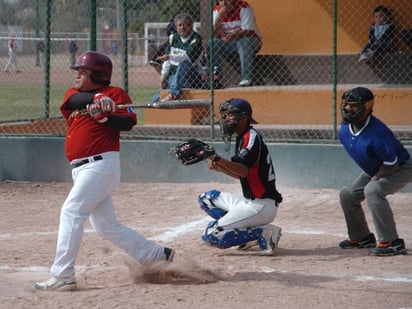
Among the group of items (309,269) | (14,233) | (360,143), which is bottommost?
(14,233)

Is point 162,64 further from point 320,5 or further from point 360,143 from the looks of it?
point 360,143

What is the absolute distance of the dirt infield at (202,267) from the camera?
549 centimetres

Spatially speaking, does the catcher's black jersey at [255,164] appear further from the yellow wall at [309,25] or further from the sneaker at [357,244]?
the yellow wall at [309,25]

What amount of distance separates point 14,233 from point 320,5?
24.5 ft

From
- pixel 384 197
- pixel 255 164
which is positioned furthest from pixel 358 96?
pixel 255 164

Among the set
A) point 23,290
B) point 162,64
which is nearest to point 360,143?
point 23,290

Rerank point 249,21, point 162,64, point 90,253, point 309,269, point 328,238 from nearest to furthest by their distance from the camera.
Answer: point 309,269 → point 90,253 → point 328,238 → point 249,21 → point 162,64

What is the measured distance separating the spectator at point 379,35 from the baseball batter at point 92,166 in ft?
23.5

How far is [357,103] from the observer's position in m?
6.71

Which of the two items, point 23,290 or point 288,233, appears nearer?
point 23,290

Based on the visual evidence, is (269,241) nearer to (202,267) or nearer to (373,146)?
(202,267)

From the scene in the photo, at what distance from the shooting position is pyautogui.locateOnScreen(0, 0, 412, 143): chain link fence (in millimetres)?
11469

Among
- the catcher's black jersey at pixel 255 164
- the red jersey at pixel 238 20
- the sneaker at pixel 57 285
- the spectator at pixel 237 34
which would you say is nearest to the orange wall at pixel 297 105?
the spectator at pixel 237 34

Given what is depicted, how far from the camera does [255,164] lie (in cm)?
679
